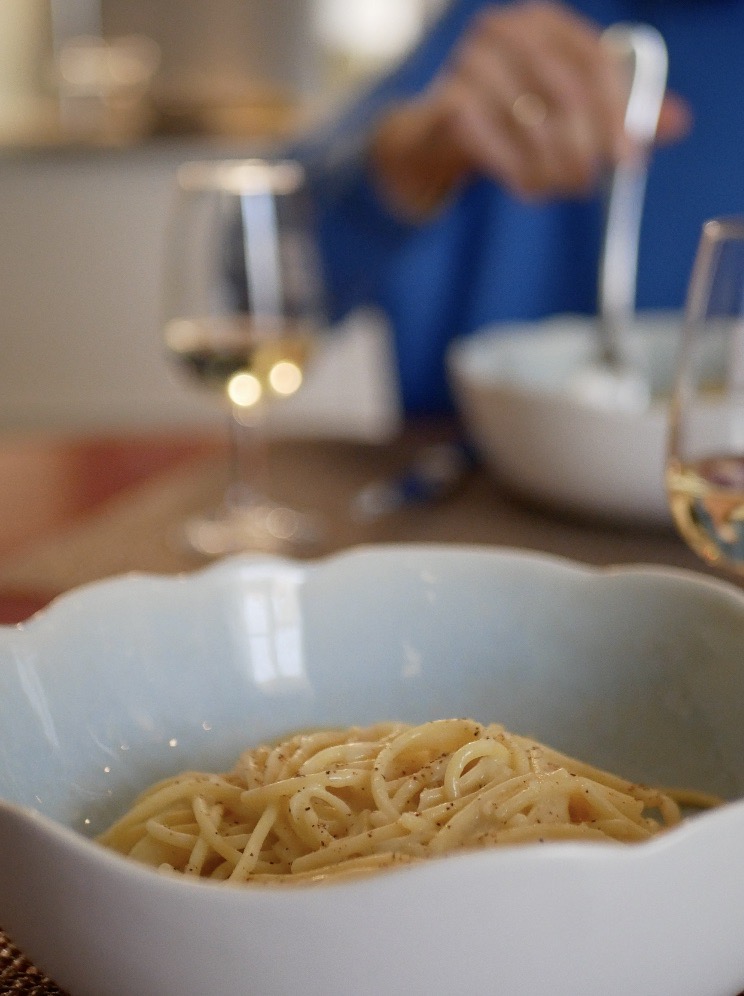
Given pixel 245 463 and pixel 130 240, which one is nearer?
pixel 245 463

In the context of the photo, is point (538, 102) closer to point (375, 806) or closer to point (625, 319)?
point (625, 319)

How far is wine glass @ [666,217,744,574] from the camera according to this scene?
25.5 inches

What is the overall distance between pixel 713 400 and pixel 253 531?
47 cm

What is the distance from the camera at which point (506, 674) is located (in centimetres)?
57

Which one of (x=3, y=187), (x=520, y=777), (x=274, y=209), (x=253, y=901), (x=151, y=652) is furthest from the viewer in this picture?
(x=3, y=187)

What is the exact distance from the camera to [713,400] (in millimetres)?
667

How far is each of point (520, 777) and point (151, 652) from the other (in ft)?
0.60

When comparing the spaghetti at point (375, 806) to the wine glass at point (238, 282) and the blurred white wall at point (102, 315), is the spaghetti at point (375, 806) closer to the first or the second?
the wine glass at point (238, 282)


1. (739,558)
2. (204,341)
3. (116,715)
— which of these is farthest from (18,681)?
(204,341)

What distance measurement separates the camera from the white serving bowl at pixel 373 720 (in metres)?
0.30

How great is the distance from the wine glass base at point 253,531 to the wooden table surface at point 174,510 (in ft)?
0.05

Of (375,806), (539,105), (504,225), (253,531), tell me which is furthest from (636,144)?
(375,806)

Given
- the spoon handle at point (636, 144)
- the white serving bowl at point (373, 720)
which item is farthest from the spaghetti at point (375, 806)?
the spoon handle at point (636, 144)

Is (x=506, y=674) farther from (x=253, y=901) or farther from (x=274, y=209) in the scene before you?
(x=274, y=209)
